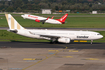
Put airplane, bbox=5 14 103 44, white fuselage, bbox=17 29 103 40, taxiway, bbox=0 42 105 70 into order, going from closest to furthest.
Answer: taxiway, bbox=0 42 105 70
airplane, bbox=5 14 103 44
white fuselage, bbox=17 29 103 40

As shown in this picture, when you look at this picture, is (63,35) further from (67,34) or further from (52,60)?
(52,60)

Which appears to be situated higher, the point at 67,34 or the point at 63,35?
the point at 67,34

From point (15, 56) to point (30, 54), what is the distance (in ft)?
10.1

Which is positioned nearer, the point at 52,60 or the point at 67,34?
the point at 52,60

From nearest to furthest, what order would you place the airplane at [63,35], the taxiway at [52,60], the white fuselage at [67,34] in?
the taxiway at [52,60], the airplane at [63,35], the white fuselage at [67,34]

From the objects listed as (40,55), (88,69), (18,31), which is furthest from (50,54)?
(18,31)

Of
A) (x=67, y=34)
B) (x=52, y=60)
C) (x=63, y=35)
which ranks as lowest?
(x=52, y=60)

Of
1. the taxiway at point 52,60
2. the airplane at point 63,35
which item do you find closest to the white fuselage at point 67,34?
the airplane at point 63,35

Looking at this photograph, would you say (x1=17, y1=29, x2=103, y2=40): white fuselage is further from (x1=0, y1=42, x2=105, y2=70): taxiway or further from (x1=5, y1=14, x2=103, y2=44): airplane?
(x1=0, y1=42, x2=105, y2=70): taxiway

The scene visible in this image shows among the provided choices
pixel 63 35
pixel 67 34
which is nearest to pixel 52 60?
pixel 63 35

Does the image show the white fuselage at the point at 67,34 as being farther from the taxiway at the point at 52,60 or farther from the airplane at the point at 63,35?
the taxiway at the point at 52,60

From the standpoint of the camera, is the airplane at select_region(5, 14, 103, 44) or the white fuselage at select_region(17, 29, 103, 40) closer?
the airplane at select_region(5, 14, 103, 44)

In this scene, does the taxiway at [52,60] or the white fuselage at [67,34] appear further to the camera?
the white fuselage at [67,34]

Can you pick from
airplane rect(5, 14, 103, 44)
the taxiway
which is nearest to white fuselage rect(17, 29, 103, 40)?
airplane rect(5, 14, 103, 44)
